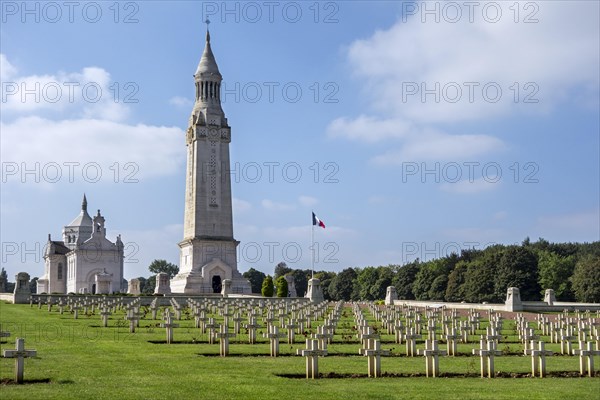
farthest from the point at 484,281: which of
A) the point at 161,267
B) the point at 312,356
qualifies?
the point at 161,267

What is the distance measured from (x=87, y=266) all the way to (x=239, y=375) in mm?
87927

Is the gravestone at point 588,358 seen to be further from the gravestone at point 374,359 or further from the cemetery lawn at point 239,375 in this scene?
the gravestone at point 374,359

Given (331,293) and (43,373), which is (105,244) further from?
(43,373)

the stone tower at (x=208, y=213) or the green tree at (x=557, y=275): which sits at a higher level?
the stone tower at (x=208, y=213)

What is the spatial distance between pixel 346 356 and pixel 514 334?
11.3 m

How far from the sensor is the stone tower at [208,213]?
77.7 m

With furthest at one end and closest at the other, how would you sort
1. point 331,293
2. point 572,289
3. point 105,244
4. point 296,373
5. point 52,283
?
point 331,293 < point 52,283 < point 105,244 < point 572,289 < point 296,373

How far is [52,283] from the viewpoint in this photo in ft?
361

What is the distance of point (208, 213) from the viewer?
78.7m

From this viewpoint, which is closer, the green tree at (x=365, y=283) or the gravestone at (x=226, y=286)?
the gravestone at (x=226, y=286)

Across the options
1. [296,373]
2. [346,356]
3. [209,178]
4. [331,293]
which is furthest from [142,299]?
[331,293]

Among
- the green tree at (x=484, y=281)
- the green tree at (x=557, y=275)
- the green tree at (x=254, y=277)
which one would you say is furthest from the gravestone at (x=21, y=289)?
the green tree at (x=254, y=277)

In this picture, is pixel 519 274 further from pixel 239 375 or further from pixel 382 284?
pixel 239 375

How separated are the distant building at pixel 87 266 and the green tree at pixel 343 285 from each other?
31086mm
